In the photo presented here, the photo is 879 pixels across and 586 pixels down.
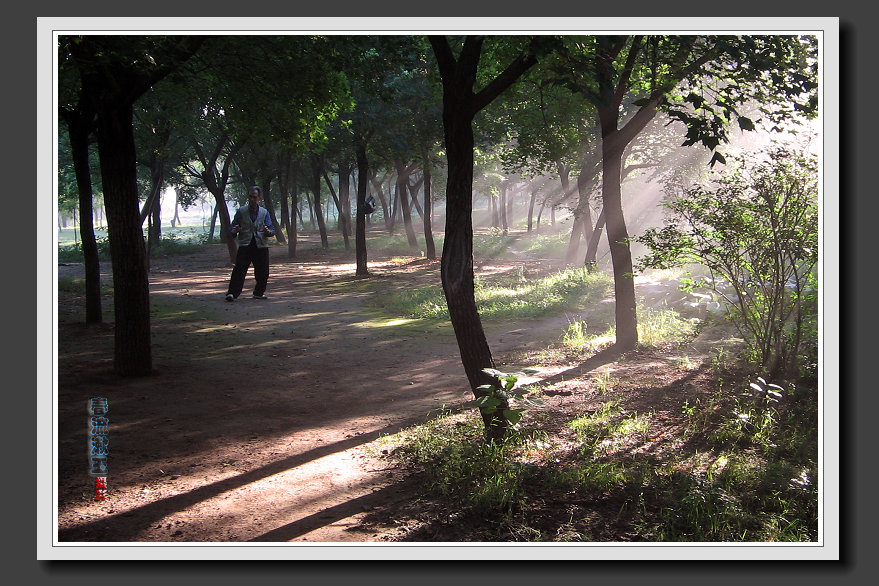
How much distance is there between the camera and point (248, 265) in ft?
40.0

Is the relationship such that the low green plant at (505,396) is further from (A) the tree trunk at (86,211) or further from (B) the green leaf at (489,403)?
(A) the tree trunk at (86,211)

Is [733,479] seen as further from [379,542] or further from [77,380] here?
[77,380]

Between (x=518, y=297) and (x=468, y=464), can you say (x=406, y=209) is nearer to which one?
(x=518, y=297)

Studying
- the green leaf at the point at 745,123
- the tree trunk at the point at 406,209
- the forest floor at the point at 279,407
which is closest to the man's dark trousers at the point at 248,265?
the forest floor at the point at 279,407

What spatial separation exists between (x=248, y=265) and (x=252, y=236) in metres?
0.67

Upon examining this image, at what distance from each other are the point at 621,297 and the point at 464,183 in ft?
14.0

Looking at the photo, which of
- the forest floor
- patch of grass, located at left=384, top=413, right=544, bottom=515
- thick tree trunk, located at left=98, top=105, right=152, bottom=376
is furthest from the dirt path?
thick tree trunk, located at left=98, top=105, right=152, bottom=376

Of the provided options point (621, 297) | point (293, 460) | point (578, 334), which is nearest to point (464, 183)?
point (293, 460)

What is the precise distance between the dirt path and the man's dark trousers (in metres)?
0.58

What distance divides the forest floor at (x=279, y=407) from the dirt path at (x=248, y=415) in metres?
0.02

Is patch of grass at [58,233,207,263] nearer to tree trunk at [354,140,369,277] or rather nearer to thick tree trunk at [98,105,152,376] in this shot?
tree trunk at [354,140,369,277]

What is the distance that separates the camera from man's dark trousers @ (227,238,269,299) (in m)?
12.1

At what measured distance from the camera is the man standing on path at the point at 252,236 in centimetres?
1150

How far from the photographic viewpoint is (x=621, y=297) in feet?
27.6
